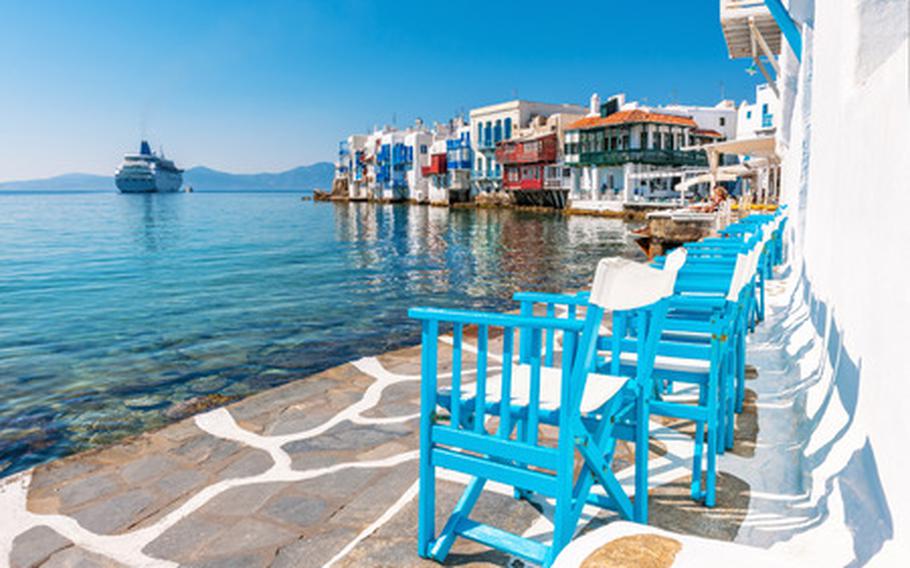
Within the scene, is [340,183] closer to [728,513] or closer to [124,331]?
[124,331]

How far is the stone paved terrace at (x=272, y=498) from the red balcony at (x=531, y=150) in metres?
55.9

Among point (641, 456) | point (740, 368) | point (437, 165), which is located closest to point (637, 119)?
point (437, 165)

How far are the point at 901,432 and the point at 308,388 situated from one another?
4333mm

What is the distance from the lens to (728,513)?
279 cm

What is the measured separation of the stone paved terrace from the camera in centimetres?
272

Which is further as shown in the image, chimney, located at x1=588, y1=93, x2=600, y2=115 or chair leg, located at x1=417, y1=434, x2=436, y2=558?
chimney, located at x1=588, y1=93, x2=600, y2=115

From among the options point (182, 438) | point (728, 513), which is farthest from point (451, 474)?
point (182, 438)

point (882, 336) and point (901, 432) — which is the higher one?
point (882, 336)

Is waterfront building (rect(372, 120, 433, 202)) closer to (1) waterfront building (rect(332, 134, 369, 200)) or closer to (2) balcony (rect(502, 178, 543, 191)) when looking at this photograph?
(1) waterfront building (rect(332, 134, 369, 200))

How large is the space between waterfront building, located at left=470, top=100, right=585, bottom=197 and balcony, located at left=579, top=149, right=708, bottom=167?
573 inches

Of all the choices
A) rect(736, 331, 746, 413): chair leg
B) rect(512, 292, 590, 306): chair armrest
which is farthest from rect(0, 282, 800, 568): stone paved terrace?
rect(512, 292, 590, 306): chair armrest

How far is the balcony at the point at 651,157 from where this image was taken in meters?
48.9

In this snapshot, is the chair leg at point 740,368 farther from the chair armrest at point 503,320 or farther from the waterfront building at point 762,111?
the waterfront building at point 762,111

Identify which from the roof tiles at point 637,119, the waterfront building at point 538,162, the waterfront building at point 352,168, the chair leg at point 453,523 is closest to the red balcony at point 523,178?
the waterfront building at point 538,162
